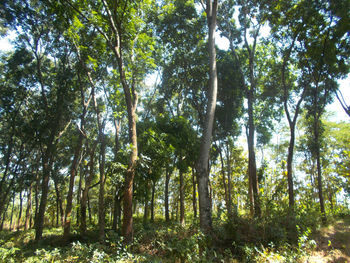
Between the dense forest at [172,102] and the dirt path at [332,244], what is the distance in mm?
314

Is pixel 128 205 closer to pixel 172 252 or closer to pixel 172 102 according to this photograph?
pixel 172 252

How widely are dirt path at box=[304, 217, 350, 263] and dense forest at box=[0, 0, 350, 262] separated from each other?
314mm

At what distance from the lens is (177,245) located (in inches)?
231

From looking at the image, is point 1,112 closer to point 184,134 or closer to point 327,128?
point 184,134

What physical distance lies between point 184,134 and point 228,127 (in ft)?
16.7

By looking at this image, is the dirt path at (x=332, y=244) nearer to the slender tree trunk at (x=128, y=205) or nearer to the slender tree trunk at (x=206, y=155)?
the slender tree trunk at (x=206, y=155)

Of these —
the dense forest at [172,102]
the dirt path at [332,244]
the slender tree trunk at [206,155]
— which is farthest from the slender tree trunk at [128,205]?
the dirt path at [332,244]

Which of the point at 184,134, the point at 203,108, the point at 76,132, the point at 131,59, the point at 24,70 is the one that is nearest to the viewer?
the point at 131,59

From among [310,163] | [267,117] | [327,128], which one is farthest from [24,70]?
[310,163]

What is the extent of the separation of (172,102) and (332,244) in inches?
550

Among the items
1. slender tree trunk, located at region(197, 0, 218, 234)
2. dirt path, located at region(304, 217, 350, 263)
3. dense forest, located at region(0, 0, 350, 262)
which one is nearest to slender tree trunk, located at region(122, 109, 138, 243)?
dense forest, located at region(0, 0, 350, 262)

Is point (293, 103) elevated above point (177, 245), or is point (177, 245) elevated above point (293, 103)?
point (293, 103)

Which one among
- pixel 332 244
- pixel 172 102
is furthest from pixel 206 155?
pixel 172 102

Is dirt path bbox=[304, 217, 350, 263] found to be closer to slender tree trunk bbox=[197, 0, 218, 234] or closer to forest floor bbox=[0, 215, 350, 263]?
forest floor bbox=[0, 215, 350, 263]
